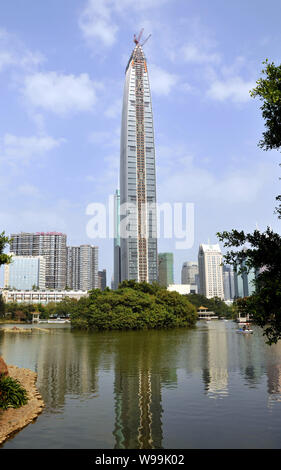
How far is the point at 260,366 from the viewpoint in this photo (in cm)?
2423

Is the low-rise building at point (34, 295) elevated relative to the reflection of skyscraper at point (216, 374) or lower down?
elevated

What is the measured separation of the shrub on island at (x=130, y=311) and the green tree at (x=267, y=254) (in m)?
52.9

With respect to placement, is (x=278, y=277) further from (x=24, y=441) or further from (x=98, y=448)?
(x=24, y=441)

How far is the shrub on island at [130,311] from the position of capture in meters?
62.5

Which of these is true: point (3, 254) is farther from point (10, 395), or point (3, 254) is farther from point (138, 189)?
point (138, 189)

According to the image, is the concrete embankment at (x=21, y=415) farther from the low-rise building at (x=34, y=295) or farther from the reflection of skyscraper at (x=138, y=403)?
the low-rise building at (x=34, y=295)

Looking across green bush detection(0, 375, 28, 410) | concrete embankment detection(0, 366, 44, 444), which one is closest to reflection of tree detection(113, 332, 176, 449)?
concrete embankment detection(0, 366, 44, 444)

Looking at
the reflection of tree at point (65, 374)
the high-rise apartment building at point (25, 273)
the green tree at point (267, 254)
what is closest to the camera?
the green tree at point (267, 254)

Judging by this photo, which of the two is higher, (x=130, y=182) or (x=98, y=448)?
(x=130, y=182)

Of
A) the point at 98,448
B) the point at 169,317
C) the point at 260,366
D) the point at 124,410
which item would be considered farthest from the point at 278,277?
the point at 169,317

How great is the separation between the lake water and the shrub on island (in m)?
35.2

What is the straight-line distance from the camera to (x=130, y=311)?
2480 inches

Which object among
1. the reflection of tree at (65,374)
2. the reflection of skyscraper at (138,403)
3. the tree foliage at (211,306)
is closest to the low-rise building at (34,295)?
the tree foliage at (211,306)
